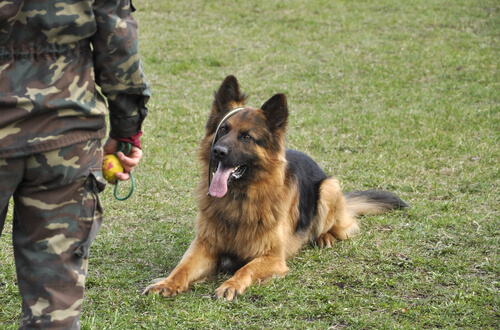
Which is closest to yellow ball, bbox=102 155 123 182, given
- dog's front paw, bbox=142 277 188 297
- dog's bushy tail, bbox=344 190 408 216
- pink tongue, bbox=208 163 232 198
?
dog's front paw, bbox=142 277 188 297

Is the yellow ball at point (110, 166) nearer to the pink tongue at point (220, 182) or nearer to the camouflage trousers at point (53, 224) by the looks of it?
the camouflage trousers at point (53, 224)

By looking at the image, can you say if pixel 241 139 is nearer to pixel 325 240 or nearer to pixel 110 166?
pixel 325 240

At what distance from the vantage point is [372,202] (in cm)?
587

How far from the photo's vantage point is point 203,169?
4.71 m

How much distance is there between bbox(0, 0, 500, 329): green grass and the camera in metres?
3.94

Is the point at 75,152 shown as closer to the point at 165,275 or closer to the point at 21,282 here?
the point at 21,282

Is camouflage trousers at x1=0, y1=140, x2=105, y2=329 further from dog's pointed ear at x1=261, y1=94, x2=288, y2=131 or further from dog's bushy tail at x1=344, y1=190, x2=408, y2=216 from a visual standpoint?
dog's bushy tail at x1=344, y1=190, x2=408, y2=216

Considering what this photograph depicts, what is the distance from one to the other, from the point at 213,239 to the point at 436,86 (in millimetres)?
7780

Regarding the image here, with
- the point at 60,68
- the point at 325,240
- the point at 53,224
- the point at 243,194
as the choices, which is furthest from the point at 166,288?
the point at 60,68

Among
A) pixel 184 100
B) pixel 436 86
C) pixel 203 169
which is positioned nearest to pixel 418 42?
pixel 436 86

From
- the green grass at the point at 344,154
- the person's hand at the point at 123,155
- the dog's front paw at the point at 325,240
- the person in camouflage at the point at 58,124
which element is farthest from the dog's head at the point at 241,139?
the person in camouflage at the point at 58,124

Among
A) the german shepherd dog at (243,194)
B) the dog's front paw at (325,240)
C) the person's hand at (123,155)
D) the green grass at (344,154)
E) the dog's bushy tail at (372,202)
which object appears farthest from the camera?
the dog's bushy tail at (372,202)

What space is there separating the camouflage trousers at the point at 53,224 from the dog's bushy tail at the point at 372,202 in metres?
3.97

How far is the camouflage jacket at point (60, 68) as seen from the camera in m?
1.94
